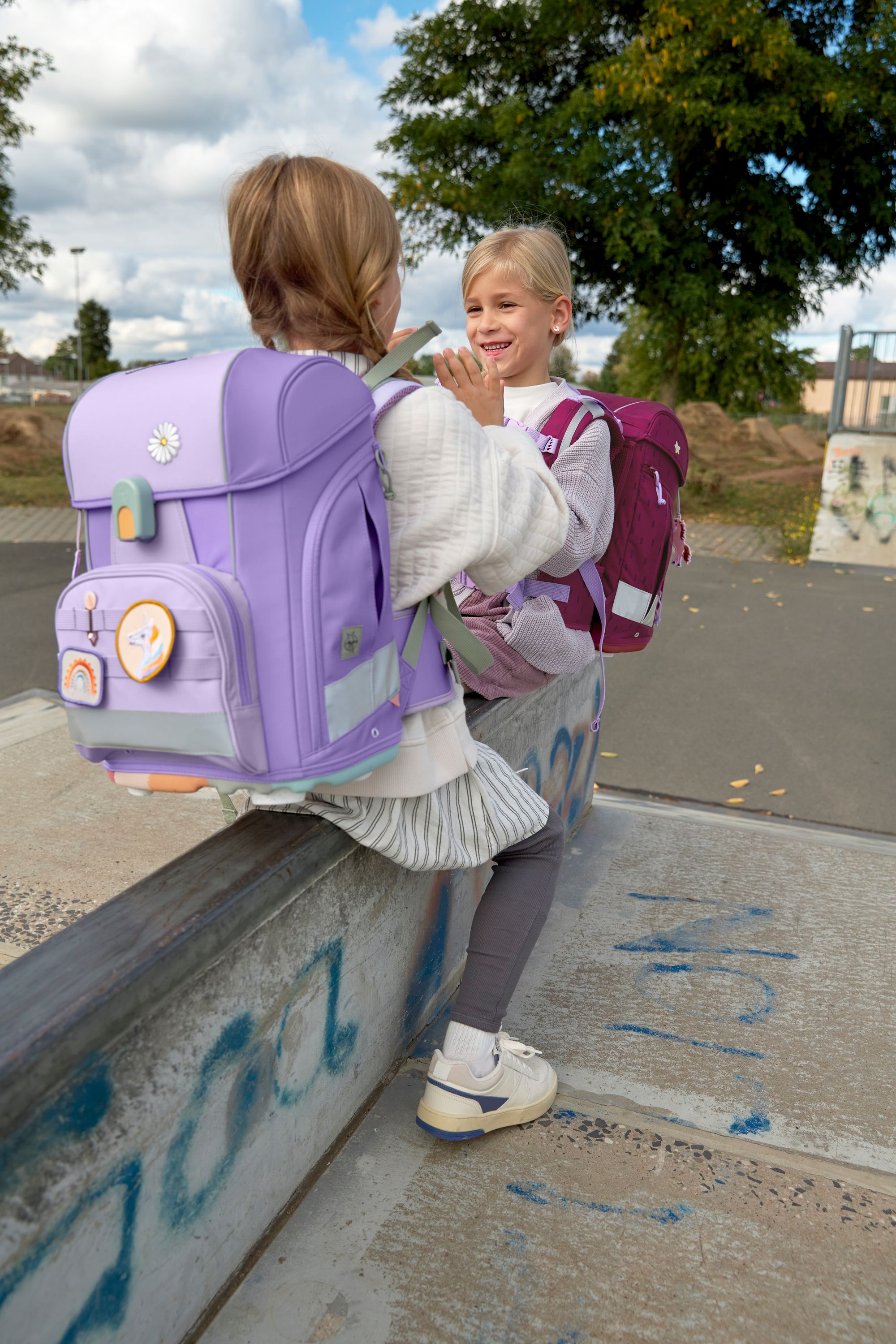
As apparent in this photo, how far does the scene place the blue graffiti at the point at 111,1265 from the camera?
116 centimetres

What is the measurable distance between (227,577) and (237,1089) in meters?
0.81

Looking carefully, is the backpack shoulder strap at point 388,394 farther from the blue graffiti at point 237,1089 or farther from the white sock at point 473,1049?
the white sock at point 473,1049

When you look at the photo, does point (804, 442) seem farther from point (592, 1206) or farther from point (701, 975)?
point (592, 1206)

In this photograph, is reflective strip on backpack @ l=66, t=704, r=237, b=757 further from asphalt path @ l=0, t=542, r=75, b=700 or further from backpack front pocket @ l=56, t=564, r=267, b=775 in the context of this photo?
asphalt path @ l=0, t=542, r=75, b=700

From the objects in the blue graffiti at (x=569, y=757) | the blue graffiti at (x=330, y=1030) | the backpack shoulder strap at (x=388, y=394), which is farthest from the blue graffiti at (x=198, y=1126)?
the blue graffiti at (x=569, y=757)

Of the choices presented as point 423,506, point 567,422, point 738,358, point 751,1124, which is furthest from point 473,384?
point 738,358

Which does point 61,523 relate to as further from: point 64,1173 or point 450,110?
point 64,1173

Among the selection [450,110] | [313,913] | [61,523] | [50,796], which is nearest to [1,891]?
[50,796]

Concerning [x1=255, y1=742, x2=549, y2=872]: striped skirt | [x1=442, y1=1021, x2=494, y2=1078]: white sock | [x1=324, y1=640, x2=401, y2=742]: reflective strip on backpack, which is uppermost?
[x1=324, y1=640, x2=401, y2=742]: reflective strip on backpack

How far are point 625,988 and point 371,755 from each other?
4.74ft

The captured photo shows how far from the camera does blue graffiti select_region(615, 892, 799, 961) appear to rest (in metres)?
2.88

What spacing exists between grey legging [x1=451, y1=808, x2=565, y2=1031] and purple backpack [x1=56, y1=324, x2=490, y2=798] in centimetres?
71

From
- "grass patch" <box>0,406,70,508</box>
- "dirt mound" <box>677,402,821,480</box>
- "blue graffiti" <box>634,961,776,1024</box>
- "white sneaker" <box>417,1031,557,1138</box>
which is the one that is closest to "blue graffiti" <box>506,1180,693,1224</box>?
"white sneaker" <box>417,1031,557,1138</box>

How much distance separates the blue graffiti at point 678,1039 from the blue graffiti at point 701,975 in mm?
111
